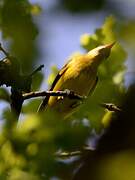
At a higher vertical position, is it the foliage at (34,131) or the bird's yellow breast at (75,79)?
the foliage at (34,131)

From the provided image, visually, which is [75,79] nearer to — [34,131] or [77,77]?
[77,77]

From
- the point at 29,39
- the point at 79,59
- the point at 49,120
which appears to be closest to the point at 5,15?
the point at 29,39

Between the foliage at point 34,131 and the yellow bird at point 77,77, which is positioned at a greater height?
the foliage at point 34,131

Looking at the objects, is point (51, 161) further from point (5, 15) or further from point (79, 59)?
point (79, 59)

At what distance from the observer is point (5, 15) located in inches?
36.3

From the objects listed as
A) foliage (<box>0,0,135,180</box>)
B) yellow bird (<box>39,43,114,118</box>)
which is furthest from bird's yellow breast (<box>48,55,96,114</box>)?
foliage (<box>0,0,135,180</box>)

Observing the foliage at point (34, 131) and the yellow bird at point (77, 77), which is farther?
the yellow bird at point (77, 77)

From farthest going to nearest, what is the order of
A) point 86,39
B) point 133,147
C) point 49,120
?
point 86,39 → point 49,120 → point 133,147

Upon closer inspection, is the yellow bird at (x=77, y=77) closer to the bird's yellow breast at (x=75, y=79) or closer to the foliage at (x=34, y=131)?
the bird's yellow breast at (x=75, y=79)

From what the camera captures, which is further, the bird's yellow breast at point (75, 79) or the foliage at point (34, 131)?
the bird's yellow breast at point (75, 79)

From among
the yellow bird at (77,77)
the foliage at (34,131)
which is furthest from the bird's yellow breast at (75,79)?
the foliage at (34,131)

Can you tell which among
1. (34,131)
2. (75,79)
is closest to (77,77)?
(75,79)

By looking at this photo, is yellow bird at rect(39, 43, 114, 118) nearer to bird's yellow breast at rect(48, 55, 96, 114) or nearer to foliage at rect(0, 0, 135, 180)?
bird's yellow breast at rect(48, 55, 96, 114)

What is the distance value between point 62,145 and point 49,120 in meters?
0.07
